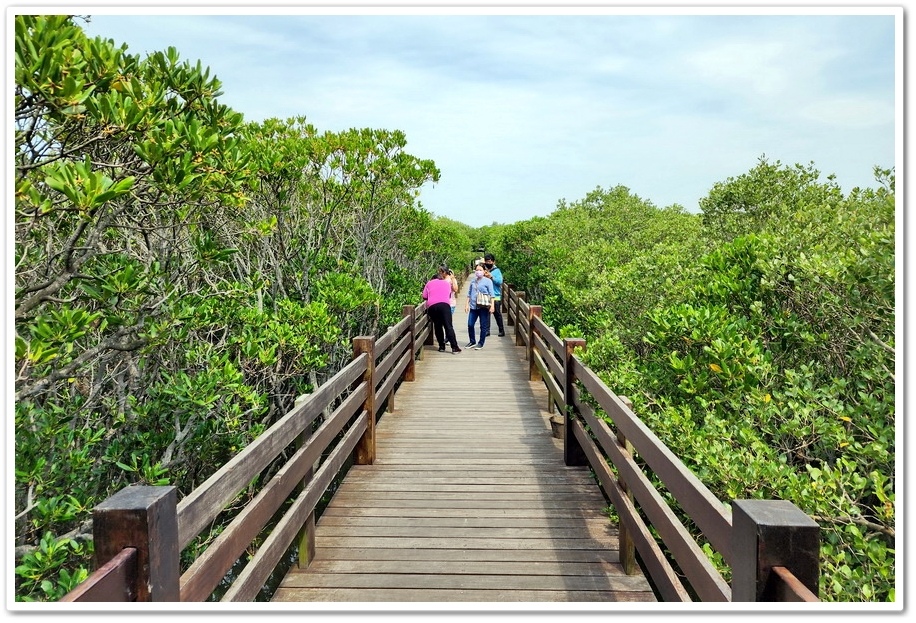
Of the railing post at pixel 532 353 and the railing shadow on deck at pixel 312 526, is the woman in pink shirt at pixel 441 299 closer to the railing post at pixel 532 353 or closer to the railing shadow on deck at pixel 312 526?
the railing post at pixel 532 353

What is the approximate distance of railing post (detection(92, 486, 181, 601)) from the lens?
63.8 inches

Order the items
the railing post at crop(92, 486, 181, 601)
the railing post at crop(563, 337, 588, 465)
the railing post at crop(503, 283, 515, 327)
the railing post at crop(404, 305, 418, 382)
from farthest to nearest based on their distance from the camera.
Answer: the railing post at crop(503, 283, 515, 327), the railing post at crop(404, 305, 418, 382), the railing post at crop(563, 337, 588, 465), the railing post at crop(92, 486, 181, 601)

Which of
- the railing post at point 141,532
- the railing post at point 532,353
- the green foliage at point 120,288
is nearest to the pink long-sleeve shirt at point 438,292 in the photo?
the railing post at point 532,353

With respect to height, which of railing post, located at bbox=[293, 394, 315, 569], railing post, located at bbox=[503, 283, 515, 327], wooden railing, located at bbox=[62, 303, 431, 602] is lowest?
railing post, located at bbox=[293, 394, 315, 569]

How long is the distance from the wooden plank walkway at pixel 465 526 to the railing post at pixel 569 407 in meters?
0.10

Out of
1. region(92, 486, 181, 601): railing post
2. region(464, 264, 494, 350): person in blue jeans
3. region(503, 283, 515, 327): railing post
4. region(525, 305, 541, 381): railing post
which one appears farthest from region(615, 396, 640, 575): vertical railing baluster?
region(503, 283, 515, 327): railing post

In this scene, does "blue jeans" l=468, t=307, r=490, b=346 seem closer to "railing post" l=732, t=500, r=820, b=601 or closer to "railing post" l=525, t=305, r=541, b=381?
"railing post" l=525, t=305, r=541, b=381

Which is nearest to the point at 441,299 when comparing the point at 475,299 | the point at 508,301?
the point at 475,299

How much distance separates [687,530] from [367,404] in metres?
3.11

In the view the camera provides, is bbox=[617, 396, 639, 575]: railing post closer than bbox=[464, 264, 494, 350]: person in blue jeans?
Yes

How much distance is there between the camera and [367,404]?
5.11m

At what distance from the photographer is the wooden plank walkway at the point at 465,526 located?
3.15 metres

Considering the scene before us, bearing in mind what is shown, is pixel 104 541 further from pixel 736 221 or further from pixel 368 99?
pixel 736 221

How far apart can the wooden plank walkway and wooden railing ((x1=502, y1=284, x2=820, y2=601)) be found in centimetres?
37
